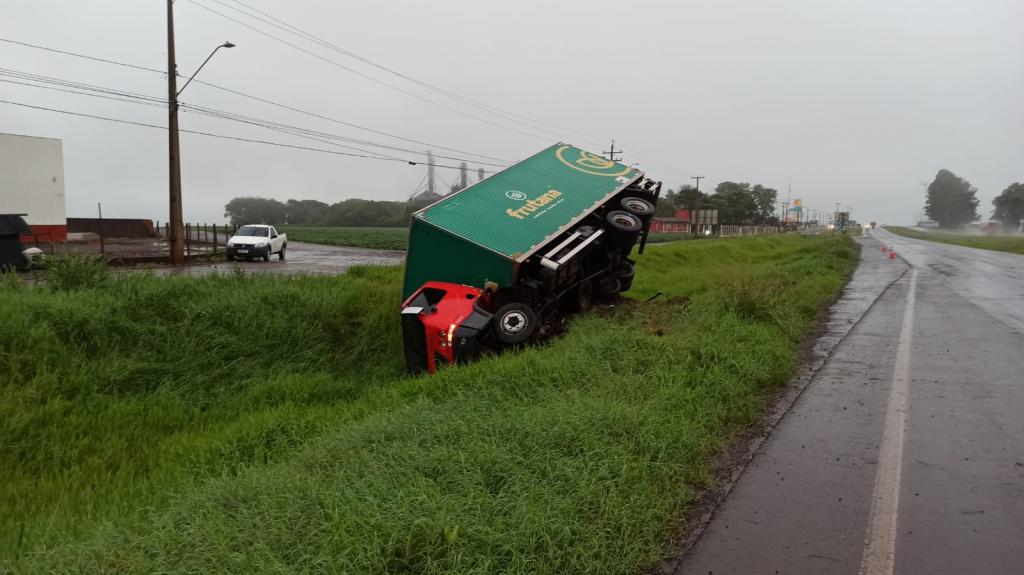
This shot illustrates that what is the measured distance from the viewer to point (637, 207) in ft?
34.7

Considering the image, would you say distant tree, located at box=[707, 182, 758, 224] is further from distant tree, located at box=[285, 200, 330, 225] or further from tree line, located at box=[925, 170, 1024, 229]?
distant tree, located at box=[285, 200, 330, 225]

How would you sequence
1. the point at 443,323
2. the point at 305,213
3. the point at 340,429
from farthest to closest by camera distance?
the point at 305,213
the point at 443,323
the point at 340,429

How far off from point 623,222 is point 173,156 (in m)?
18.2

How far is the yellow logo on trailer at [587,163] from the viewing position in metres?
10.8

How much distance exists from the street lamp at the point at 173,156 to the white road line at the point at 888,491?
70.6ft

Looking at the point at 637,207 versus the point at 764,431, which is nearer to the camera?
the point at 764,431

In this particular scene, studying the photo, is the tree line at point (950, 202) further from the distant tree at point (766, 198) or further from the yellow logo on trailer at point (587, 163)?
the yellow logo on trailer at point (587, 163)

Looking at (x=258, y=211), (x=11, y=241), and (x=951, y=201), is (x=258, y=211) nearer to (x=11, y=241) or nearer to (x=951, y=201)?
(x=11, y=241)

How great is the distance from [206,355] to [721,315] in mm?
7331

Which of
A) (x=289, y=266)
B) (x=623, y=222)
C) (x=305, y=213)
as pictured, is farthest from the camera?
(x=305, y=213)

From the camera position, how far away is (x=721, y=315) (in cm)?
899

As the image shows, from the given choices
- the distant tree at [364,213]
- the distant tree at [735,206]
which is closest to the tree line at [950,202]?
→ the distant tree at [735,206]

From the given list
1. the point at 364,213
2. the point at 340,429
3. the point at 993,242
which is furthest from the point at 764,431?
the point at 364,213

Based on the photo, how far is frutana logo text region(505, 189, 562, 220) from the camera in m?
8.90
